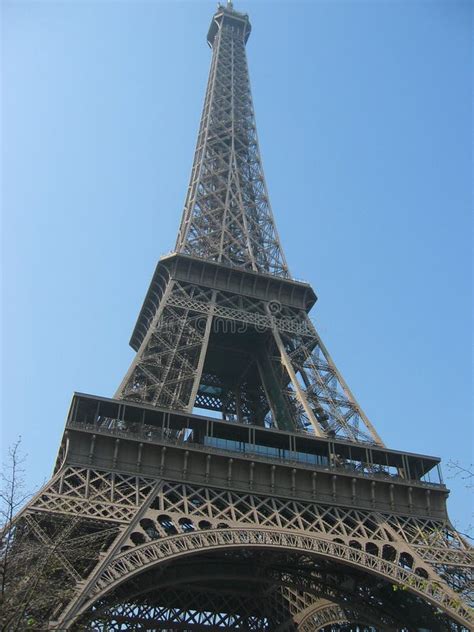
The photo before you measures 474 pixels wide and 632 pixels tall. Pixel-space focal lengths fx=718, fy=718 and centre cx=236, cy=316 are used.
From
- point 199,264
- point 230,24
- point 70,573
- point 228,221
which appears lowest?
point 70,573

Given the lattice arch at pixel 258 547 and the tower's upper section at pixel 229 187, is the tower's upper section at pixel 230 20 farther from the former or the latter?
the lattice arch at pixel 258 547

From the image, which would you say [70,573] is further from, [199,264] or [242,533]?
[199,264]

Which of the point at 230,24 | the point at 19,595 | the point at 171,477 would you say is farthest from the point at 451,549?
the point at 230,24

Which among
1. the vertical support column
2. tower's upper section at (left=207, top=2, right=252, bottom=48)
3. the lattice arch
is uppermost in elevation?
tower's upper section at (left=207, top=2, right=252, bottom=48)

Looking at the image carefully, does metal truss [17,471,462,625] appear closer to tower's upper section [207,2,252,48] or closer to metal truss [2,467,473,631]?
metal truss [2,467,473,631]

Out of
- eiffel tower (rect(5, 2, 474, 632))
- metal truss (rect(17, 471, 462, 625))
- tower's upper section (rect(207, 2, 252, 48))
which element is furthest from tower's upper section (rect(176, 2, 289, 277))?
metal truss (rect(17, 471, 462, 625))

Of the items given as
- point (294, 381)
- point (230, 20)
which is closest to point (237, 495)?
point (294, 381)
